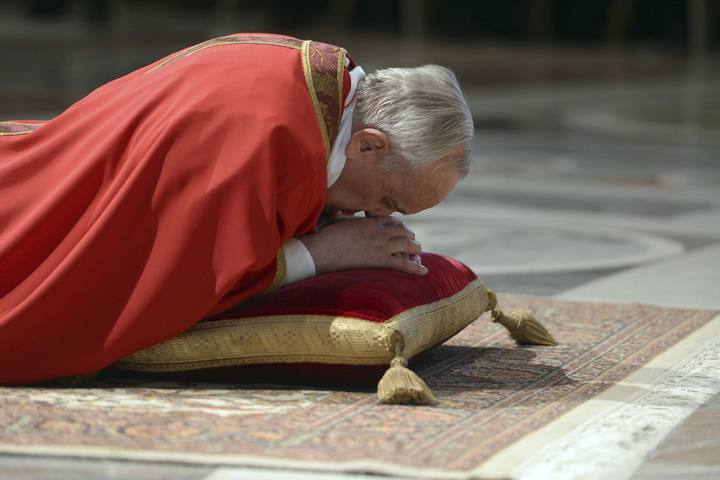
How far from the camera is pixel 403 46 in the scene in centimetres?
2195

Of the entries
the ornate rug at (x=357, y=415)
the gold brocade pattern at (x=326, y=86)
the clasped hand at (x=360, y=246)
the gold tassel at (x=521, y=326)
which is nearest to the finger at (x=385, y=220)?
the clasped hand at (x=360, y=246)

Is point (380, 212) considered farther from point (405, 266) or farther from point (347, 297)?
point (347, 297)

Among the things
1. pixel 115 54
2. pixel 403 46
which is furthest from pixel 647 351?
pixel 403 46

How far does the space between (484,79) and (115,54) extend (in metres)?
4.33

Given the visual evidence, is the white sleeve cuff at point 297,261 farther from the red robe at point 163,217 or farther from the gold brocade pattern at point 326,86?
the gold brocade pattern at point 326,86

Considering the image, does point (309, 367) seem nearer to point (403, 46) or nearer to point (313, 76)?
point (313, 76)

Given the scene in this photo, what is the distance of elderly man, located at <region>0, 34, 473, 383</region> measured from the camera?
3.71m

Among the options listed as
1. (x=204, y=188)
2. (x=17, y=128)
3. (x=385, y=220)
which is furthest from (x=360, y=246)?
(x=17, y=128)

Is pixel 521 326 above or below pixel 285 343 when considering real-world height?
below

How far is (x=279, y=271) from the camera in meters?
3.91

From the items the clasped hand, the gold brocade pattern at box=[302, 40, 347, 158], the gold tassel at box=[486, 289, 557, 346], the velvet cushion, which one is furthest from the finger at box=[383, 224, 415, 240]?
the gold tassel at box=[486, 289, 557, 346]

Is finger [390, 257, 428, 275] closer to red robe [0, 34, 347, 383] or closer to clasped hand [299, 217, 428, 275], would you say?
clasped hand [299, 217, 428, 275]

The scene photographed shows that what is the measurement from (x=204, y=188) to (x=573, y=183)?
5788mm

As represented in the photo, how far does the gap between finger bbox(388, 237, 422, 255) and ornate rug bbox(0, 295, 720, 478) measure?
0.96 feet
